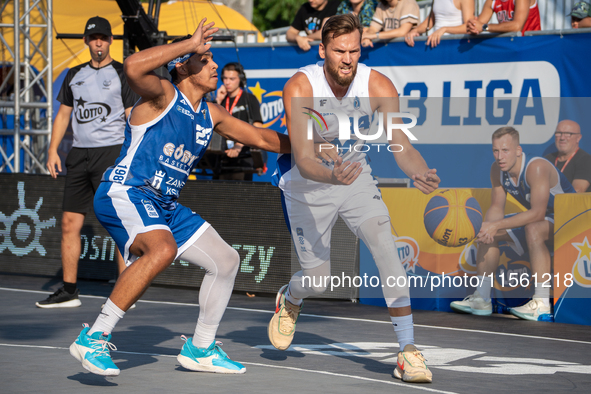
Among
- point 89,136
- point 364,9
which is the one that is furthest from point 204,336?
point 364,9

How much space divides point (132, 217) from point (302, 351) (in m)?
1.75

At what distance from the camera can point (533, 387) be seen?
4449 millimetres

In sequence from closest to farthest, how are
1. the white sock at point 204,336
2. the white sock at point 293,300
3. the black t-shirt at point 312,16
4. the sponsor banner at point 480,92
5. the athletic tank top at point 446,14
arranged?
the white sock at point 204,336
the white sock at point 293,300
the sponsor banner at point 480,92
the athletic tank top at point 446,14
the black t-shirt at point 312,16

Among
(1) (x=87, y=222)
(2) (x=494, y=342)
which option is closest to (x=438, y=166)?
(2) (x=494, y=342)

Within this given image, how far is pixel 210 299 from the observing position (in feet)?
15.5

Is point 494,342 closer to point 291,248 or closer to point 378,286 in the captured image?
point 378,286

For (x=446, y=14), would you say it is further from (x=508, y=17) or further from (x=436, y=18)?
(x=508, y=17)

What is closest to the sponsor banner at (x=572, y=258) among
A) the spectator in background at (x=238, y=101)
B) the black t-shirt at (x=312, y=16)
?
Answer: the spectator in background at (x=238, y=101)

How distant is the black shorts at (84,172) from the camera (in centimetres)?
740

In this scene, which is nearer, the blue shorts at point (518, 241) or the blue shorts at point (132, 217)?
the blue shorts at point (132, 217)

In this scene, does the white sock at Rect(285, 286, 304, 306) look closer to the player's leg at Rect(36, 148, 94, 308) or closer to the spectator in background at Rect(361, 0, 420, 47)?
the player's leg at Rect(36, 148, 94, 308)

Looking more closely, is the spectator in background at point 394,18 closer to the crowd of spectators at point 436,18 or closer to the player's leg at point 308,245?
the crowd of spectators at point 436,18

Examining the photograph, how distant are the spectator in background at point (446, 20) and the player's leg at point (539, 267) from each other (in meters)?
3.22

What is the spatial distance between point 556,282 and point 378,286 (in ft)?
6.17
